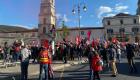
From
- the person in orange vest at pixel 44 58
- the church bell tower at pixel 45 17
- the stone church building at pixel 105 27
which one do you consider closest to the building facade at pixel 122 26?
the stone church building at pixel 105 27

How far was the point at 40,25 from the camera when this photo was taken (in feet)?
401

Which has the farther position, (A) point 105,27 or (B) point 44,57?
(A) point 105,27

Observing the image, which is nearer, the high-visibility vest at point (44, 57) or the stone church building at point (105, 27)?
the high-visibility vest at point (44, 57)

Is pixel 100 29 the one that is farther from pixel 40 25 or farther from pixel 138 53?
pixel 138 53

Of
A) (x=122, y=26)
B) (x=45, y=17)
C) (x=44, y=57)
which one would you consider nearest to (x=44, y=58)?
(x=44, y=57)

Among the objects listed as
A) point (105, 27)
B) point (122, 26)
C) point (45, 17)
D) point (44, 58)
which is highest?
point (45, 17)

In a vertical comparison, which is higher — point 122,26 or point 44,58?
point 122,26

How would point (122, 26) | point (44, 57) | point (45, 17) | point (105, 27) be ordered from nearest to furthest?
point (44, 57) < point (122, 26) < point (105, 27) < point (45, 17)

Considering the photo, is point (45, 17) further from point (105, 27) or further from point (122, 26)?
point (122, 26)

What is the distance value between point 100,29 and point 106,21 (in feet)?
12.7

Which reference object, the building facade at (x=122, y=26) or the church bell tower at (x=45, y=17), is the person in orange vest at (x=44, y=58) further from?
the church bell tower at (x=45, y=17)

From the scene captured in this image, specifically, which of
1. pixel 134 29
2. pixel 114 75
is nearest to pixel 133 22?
pixel 134 29

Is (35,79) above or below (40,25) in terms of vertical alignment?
below

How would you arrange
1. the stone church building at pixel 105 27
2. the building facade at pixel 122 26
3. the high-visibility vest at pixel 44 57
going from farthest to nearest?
1. the stone church building at pixel 105 27
2. the building facade at pixel 122 26
3. the high-visibility vest at pixel 44 57
